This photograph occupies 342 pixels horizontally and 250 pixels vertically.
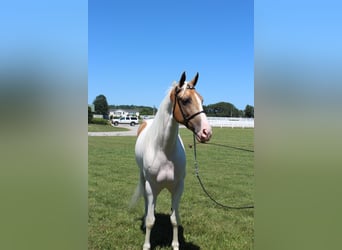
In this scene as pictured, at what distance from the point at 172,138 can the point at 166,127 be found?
171mm

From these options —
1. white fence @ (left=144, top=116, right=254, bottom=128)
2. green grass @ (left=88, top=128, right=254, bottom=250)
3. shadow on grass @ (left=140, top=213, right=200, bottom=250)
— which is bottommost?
shadow on grass @ (left=140, top=213, right=200, bottom=250)

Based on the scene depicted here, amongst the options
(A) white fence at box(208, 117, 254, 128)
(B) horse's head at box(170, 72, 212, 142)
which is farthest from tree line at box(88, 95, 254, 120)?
(A) white fence at box(208, 117, 254, 128)

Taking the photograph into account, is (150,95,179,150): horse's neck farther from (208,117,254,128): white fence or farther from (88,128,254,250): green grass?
(208,117,254,128): white fence

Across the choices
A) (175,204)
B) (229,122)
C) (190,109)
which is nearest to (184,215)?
(175,204)

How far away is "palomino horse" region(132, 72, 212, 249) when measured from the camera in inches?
132

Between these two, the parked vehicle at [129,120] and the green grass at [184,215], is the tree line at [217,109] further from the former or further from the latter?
the parked vehicle at [129,120]

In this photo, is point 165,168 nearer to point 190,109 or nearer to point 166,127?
point 166,127

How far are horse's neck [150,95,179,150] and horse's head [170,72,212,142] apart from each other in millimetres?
167

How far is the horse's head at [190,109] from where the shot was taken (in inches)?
129

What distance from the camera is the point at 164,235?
482 centimetres
